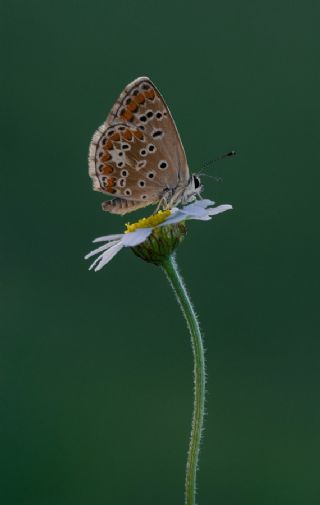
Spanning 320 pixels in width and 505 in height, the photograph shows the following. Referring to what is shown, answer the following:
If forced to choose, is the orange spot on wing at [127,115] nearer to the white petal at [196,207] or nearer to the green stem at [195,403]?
the white petal at [196,207]

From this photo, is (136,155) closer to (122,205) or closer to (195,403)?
(122,205)

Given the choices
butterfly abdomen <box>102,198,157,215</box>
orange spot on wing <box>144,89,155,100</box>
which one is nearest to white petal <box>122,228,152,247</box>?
butterfly abdomen <box>102,198,157,215</box>

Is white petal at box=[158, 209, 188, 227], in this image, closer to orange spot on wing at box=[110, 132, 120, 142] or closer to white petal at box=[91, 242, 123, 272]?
white petal at box=[91, 242, 123, 272]

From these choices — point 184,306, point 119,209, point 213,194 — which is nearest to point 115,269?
point 213,194

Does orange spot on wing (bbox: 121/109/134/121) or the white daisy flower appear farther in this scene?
orange spot on wing (bbox: 121/109/134/121)

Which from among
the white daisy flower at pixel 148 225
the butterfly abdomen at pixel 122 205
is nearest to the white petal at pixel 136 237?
the white daisy flower at pixel 148 225

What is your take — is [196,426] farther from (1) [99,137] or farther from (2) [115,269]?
(2) [115,269]
